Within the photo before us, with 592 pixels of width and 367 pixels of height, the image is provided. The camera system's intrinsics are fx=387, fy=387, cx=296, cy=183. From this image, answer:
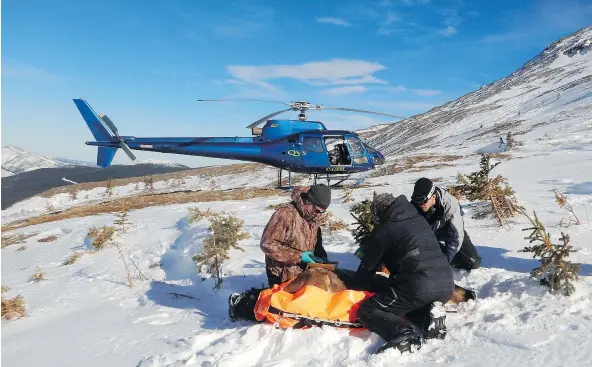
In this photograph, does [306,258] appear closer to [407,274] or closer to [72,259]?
[407,274]

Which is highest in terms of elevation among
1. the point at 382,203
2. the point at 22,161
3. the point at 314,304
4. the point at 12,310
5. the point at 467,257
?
the point at 382,203

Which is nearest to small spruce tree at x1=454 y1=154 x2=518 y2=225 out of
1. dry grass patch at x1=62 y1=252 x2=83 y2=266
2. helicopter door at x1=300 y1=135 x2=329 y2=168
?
helicopter door at x1=300 y1=135 x2=329 y2=168

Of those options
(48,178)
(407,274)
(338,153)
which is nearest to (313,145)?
(338,153)

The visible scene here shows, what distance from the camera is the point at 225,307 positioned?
5.96m

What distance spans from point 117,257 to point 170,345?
231 inches

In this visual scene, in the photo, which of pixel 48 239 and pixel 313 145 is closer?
pixel 48 239

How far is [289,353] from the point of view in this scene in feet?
13.1

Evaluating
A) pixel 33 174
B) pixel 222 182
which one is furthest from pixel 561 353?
pixel 33 174

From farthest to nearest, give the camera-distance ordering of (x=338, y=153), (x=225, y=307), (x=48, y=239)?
(x=338, y=153) < (x=48, y=239) < (x=225, y=307)

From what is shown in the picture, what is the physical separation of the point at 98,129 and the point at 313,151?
10243mm

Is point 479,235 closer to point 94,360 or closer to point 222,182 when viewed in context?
point 94,360

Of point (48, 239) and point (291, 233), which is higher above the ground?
point (291, 233)

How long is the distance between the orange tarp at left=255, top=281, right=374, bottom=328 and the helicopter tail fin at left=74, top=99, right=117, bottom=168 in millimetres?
14904

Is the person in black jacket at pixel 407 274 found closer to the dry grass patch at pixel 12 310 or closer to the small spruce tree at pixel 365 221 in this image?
the small spruce tree at pixel 365 221
